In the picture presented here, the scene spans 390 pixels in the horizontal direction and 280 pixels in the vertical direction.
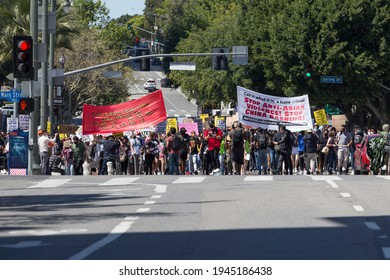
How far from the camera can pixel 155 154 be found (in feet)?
134

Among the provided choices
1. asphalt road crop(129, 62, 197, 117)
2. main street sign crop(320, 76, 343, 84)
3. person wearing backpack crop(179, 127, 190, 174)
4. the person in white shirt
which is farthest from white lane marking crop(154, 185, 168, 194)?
asphalt road crop(129, 62, 197, 117)

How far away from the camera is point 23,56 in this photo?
3147 cm

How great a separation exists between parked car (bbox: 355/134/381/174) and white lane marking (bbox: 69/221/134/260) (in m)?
22.1

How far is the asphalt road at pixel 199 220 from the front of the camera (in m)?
13.3

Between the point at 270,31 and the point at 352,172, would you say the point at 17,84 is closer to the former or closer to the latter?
the point at 352,172

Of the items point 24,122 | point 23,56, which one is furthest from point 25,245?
point 24,122

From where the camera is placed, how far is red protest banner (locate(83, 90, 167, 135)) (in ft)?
139

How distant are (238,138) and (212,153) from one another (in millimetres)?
2402

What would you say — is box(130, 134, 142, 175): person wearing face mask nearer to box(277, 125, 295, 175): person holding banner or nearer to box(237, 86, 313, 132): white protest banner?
box(237, 86, 313, 132): white protest banner

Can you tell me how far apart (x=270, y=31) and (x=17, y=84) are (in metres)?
30.2

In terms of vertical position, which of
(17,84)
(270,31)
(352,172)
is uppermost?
(270,31)

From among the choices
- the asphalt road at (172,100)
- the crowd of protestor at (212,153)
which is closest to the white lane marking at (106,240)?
the crowd of protestor at (212,153)
